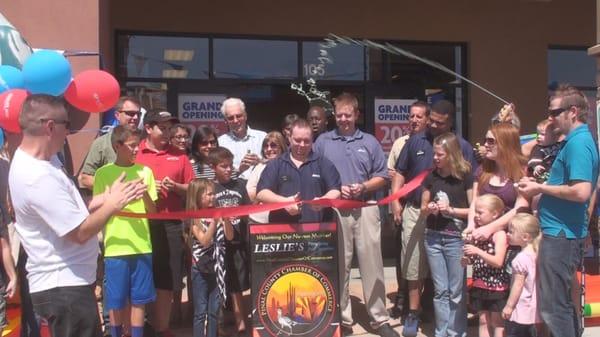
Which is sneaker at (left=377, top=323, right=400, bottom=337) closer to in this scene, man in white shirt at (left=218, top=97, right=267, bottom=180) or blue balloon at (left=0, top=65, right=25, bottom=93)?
man in white shirt at (left=218, top=97, right=267, bottom=180)

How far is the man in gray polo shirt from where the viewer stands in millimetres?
5801

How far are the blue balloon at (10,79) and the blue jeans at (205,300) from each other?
2009 mm

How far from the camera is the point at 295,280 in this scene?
5266 mm

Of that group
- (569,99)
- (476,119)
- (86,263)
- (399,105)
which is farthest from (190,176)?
(476,119)

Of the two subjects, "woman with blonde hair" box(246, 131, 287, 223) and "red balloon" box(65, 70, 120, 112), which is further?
"woman with blonde hair" box(246, 131, 287, 223)

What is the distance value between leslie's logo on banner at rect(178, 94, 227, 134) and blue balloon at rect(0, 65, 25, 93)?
464 centimetres

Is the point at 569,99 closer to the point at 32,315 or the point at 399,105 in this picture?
the point at 32,315

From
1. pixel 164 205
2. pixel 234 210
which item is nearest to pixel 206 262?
pixel 234 210

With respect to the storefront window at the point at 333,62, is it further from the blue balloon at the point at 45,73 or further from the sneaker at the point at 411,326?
the blue balloon at the point at 45,73

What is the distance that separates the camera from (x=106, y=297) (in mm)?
5070

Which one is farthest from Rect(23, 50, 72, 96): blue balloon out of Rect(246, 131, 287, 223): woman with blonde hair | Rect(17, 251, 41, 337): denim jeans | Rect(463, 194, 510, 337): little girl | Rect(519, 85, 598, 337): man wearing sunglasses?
Rect(519, 85, 598, 337): man wearing sunglasses

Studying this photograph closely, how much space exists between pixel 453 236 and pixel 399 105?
5.37 m

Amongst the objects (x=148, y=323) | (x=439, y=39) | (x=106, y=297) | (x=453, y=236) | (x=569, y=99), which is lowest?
(x=148, y=323)

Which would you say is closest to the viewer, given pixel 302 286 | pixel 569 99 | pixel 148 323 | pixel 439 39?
pixel 569 99
